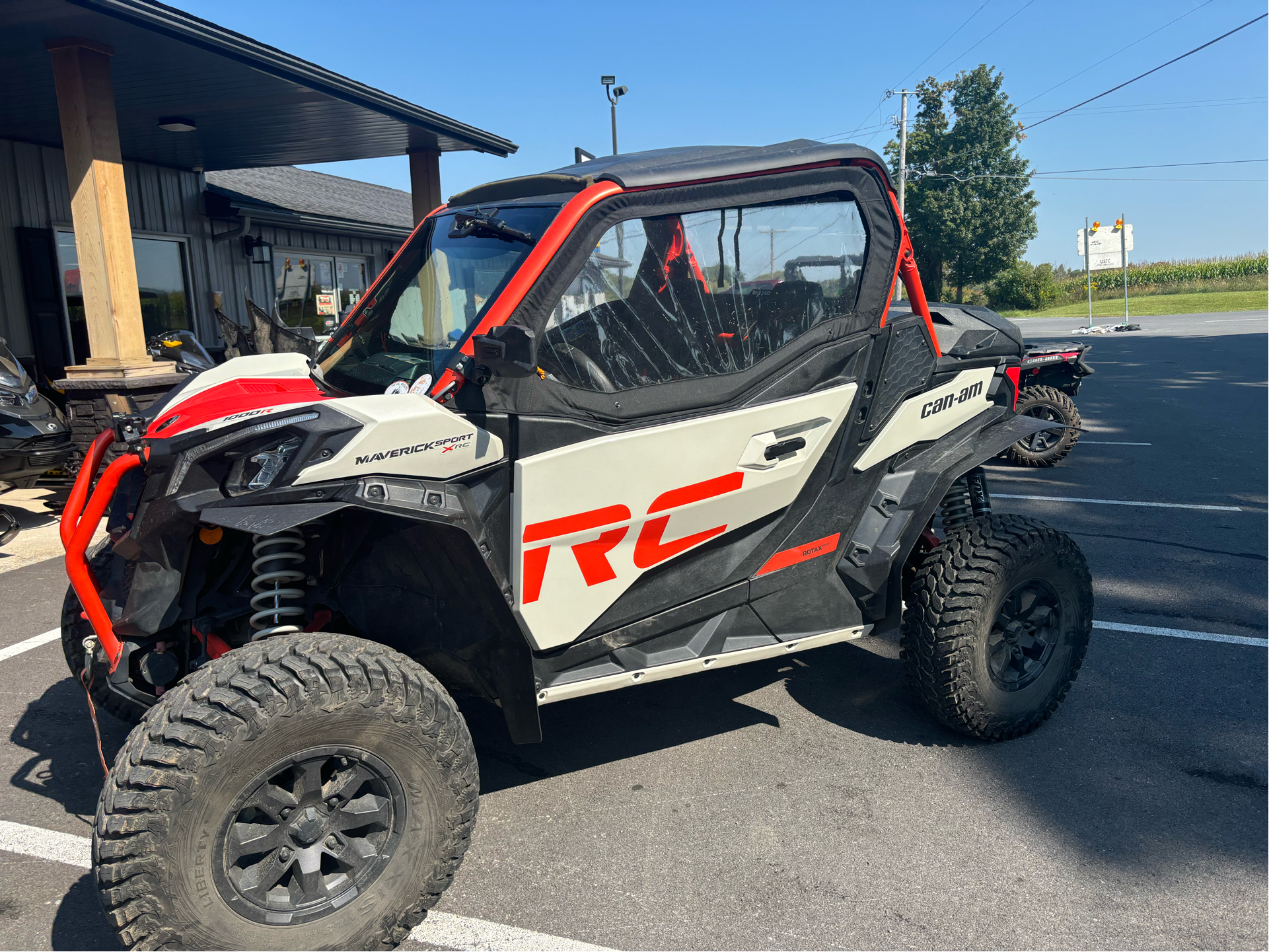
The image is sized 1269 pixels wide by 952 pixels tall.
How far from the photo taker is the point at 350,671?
237 cm

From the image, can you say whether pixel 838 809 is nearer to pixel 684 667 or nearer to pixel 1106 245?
pixel 684 667

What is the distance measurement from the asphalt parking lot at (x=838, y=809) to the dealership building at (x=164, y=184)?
433 centimetres

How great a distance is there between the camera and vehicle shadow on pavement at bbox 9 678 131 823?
3.35 m

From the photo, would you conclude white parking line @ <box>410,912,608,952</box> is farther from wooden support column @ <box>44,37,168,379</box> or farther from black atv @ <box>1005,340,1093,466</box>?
black atv @ <box>1005,340,1093,466</box>

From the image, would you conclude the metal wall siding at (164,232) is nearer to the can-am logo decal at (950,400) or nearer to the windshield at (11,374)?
the windshield at (11,374)

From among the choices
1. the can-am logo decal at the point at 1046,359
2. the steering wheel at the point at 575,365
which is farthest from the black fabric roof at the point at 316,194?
the steering wheel at the point at 575,365

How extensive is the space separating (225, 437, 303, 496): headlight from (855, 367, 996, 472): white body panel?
1.98 meters

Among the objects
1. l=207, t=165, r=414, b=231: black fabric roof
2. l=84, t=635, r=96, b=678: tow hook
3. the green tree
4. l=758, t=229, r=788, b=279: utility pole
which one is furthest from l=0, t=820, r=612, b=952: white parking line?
the green tree

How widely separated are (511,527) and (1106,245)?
36.2 m

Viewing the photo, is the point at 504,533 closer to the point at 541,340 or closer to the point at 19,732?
the point at 541,340

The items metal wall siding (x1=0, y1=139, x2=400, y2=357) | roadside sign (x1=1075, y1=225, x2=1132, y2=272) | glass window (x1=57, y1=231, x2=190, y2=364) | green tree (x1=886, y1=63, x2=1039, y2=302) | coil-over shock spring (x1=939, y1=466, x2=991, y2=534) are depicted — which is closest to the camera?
coil-over shock spring (x1=939, y1=466, x2=991, y2=534)

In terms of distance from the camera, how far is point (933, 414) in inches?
139

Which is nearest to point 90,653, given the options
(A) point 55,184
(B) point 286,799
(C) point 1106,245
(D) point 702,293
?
(B) point 286,799

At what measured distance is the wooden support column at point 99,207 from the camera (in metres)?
A: 7.54
